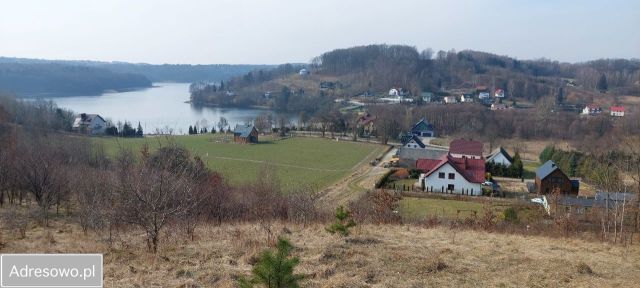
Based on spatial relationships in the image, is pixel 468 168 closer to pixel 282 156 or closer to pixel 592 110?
pixel 282 156

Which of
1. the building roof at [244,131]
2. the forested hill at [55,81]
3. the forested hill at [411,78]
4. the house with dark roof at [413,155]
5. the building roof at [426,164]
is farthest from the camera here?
the forested hill at [55,81]

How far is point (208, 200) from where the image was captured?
Result: 1175 cm

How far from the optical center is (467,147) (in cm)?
2720

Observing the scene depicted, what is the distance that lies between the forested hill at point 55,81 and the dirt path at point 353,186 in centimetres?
6730

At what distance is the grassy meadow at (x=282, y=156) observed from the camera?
23.4 m

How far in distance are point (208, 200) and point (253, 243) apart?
5.15m

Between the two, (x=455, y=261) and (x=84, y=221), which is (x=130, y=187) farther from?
(x=455, y=261)

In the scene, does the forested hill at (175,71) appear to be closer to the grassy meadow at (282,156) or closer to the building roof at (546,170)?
the grassy meadow at (282,156)

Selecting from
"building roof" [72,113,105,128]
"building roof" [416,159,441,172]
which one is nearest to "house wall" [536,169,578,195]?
"building roof" [416,159,441,172]

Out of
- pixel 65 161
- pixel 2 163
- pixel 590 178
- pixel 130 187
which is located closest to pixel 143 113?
pixel 65 161

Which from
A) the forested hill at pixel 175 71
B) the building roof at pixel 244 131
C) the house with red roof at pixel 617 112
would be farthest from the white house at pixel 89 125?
the forested hill at pixel 175 71

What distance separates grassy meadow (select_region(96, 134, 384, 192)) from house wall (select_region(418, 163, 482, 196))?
490cm

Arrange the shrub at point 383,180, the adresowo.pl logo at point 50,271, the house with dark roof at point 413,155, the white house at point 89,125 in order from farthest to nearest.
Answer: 1. the white house at point 89,125
2. the house with dark roof at point 413,155
3. the shrub at point 383,180
4. the adresowo.pl logo at point 50,271

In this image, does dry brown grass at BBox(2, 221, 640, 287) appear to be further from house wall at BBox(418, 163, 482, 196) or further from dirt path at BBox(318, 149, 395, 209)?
house wall at BBox(418, 163, 482, 196)
